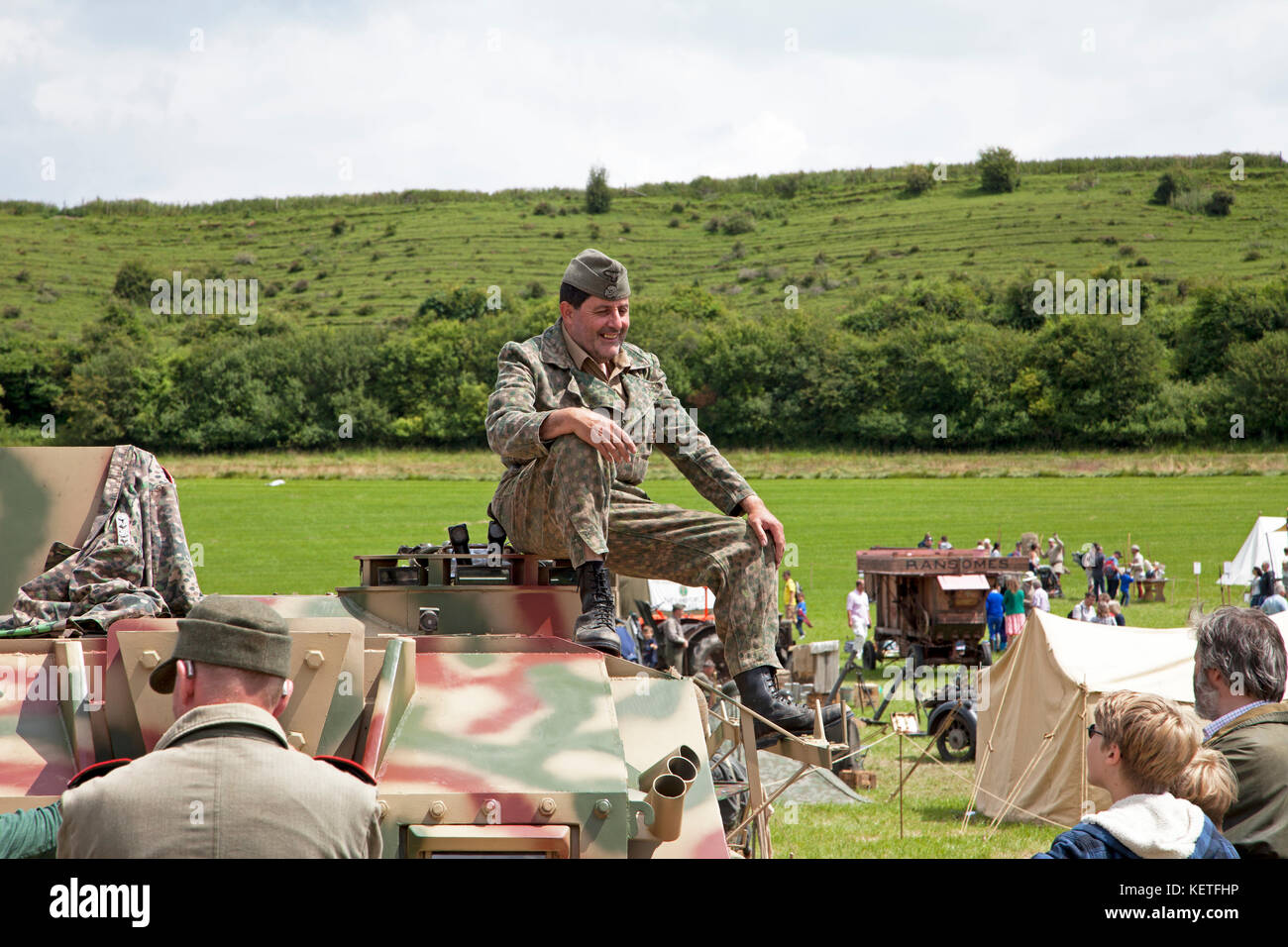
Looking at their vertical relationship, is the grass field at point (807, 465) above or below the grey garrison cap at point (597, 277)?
below

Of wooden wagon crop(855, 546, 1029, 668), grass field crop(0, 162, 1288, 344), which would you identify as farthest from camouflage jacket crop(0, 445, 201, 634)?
grass field crop(0, 162, 1288, 344)

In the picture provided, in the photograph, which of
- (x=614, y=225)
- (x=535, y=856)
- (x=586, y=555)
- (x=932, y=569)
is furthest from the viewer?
(x=614, y=225)

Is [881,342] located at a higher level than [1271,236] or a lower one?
lower

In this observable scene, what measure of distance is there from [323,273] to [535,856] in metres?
157

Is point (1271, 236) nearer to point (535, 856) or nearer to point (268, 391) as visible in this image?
point (268, 391)

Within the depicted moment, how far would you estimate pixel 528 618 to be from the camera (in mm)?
6305

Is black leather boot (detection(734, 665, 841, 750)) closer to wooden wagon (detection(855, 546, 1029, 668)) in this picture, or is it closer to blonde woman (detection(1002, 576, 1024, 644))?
wooden wagon (detection(855, 546, 1029, 668))

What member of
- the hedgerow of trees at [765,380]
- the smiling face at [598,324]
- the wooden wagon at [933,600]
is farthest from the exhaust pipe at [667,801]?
the hedgerow of trees at [765,380]

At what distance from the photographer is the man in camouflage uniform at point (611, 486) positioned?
237 inches

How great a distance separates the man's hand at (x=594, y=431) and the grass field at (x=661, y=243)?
123 meters

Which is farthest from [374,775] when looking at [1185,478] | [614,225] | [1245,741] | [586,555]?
[614,225]

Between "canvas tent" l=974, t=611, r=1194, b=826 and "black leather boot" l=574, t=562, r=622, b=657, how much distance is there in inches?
440

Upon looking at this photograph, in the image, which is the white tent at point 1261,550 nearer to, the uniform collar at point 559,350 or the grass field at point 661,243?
the uniform collar at point 559,350

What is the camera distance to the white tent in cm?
4200
